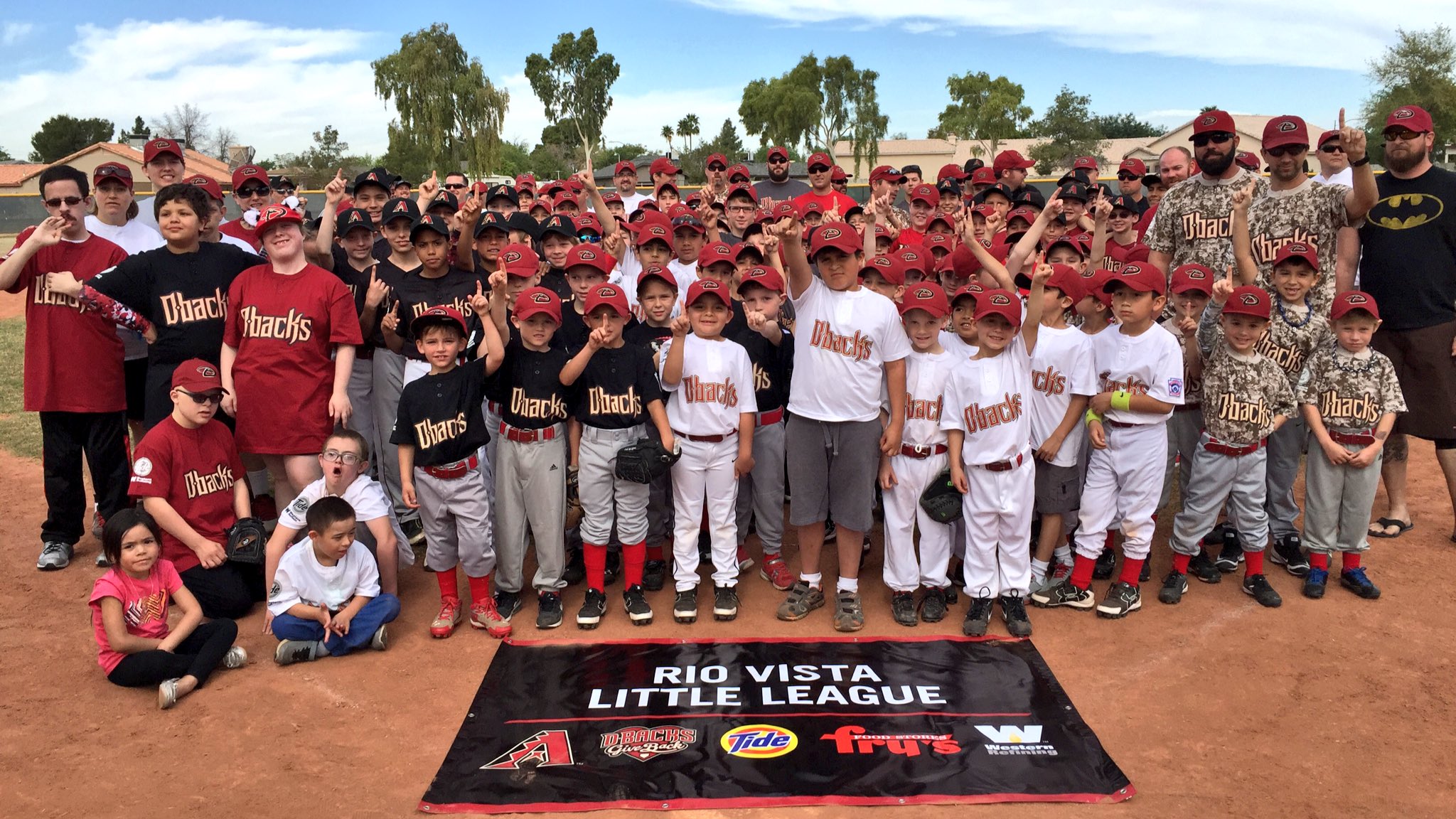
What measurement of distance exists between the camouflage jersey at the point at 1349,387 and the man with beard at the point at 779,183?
4.63 metres

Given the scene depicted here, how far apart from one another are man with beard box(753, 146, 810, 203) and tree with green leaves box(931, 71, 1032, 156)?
140ft

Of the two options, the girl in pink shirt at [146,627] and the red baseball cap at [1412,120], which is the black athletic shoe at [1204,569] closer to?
the red baseball cap at [1412,120]

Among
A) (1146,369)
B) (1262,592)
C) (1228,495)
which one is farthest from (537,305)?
(1262,592)

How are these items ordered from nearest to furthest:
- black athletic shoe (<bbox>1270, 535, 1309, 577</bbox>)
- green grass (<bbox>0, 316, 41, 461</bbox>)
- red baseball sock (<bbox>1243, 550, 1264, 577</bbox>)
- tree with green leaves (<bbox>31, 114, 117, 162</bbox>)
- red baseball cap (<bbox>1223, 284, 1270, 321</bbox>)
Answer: red baseball cap (<bbox>1223, 284, 1270, 321</bbox>) < red baseball sock (<bbox>1243, 550, 1264, 577</bbox>) < black athletic shoe (<bbox>1270, 535, 1309, 577</bbox>) < green grass (<bbox>0, 316, 41, 461</bbox>) < tree with green leaves (<bbox>31, 114, 117, 162</bbox>)

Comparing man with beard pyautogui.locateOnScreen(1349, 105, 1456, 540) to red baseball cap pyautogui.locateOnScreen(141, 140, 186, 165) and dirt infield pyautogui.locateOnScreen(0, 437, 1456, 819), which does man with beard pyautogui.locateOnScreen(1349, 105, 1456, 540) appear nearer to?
dirt infield pyautogui.locateOnScreen(0, 437, 1456, 819)

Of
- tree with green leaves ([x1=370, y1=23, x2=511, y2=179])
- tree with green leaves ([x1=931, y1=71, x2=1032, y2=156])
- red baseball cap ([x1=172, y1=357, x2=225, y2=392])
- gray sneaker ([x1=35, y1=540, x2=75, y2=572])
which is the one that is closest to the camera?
red baseball cap ([x1=172, y1=357, x2=225, y2=392])

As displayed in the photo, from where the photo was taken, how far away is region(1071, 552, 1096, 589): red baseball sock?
4.95m

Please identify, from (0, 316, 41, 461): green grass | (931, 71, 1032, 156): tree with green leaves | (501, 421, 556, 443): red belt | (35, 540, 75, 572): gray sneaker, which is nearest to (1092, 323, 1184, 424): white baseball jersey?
(501, 421, 556, 443): red belt

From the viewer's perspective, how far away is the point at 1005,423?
460 centimetres

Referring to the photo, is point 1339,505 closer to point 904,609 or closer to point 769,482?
point 904,609

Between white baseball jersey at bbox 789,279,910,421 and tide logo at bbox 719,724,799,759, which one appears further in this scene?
white baseball jersey at bbox 789,279,910,421

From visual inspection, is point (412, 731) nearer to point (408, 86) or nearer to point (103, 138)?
point (408, 86)

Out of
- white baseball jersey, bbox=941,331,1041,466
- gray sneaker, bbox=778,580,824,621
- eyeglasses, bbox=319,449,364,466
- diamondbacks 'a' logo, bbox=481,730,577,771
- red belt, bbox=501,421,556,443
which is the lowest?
diamondbacks 'a' logo, bbox=481,730,577,771

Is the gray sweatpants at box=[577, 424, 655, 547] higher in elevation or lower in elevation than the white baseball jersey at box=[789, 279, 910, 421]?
lower
